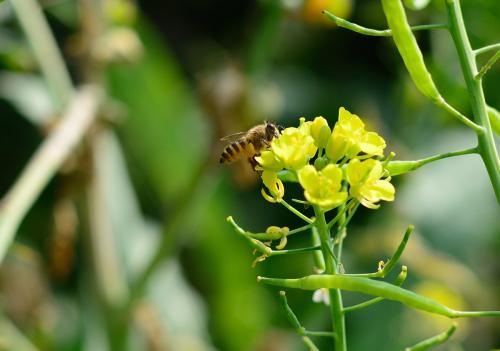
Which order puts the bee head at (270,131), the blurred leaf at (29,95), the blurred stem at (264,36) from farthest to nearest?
the blurred leaf at (29,95), the blurred stem at (264,36), the bee head at (270,131)

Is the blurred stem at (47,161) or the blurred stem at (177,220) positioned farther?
the blurred stem at (177,220)

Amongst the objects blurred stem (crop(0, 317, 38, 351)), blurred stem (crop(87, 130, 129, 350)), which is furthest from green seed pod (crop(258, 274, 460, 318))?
blurred stem (crop(87, 130, 129, 350))

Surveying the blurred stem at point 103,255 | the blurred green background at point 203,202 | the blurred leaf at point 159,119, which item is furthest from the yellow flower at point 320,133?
the blurred leaf at point 159,119

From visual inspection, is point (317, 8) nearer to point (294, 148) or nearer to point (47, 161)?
point (47, 161)

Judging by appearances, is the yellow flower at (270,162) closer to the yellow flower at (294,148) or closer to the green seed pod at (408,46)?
the yellow flower at (294,148)

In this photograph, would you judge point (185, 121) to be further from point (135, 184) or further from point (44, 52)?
point (44, 52)

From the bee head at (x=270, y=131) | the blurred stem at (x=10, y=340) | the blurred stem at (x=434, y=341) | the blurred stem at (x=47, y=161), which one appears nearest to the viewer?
the blurred stem at (x=434, y=341)

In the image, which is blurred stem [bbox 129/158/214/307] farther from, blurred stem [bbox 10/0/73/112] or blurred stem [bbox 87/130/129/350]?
blurred stem [bbox 10/0/73/112]
